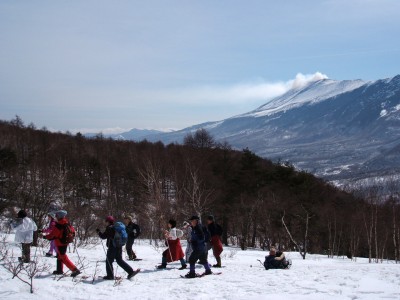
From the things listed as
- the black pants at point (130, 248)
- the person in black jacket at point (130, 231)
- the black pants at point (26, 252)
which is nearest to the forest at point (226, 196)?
the black pants at point (130, 248)

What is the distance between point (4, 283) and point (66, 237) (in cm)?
181

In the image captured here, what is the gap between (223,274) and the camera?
12.2 m

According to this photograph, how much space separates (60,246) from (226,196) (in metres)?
38.1

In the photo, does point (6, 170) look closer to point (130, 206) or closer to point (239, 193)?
point (130, 206)

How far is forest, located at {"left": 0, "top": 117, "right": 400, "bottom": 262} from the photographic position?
34688 millimetres

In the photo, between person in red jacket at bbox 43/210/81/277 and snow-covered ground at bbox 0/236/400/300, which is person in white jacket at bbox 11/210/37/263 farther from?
person in red jacket at bbox 43/210/81/277

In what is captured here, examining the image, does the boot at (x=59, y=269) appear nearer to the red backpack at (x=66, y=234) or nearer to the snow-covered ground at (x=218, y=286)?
the snow-covered ground at (x=218, y=286)

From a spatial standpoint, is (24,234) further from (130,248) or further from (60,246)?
(130,248)

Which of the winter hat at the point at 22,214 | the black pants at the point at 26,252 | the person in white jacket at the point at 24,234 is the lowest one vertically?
the black pants at the point at 26,252

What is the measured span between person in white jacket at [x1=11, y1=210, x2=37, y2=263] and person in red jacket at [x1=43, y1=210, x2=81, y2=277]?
57.1 inches

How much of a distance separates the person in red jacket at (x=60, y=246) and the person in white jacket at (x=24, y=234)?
145 centimetres

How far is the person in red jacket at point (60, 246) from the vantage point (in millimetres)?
10203

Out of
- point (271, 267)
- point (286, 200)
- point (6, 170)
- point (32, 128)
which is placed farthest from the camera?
point (32, 128)

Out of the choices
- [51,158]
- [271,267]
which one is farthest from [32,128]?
[271,267]
